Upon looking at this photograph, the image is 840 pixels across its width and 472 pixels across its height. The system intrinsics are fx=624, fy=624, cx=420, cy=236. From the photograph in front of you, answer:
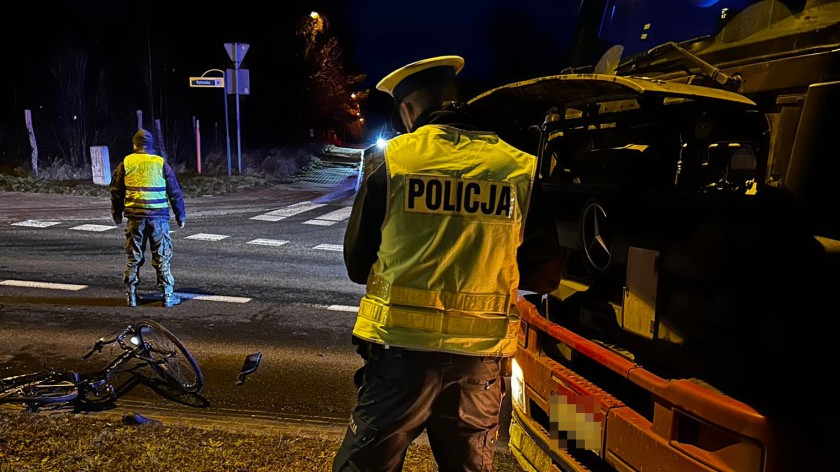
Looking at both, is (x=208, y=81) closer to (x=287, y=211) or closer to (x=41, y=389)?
(x=287, y=211)

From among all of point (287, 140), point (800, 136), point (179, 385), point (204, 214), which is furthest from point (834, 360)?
point (287, 140)

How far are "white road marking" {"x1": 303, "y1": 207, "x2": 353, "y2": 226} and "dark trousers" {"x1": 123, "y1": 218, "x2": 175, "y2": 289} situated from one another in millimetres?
5758

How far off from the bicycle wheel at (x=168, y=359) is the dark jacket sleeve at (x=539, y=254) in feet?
8.89

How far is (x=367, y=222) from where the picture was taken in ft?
6.92

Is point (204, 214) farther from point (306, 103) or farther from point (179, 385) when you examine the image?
point (306, 103)

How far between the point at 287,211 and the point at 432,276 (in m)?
12.5

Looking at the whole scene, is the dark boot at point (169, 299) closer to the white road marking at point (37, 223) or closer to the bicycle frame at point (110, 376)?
the bicycle frame at point (110, 376)

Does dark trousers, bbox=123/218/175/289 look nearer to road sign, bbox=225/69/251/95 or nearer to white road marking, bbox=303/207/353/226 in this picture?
white road marking, bbox=303/207/353/226

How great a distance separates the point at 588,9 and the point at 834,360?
3.34 meters

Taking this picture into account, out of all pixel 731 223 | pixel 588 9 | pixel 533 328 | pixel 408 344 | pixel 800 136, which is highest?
pixel 588 9

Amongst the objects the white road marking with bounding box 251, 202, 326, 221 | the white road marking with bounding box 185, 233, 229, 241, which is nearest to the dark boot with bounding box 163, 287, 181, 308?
the white road marking with bounding box 185, 233, 229, 241

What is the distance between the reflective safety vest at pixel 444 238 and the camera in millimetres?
2037

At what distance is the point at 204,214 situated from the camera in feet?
43.4

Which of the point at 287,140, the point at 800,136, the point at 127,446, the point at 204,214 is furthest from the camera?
the point at 287,140
